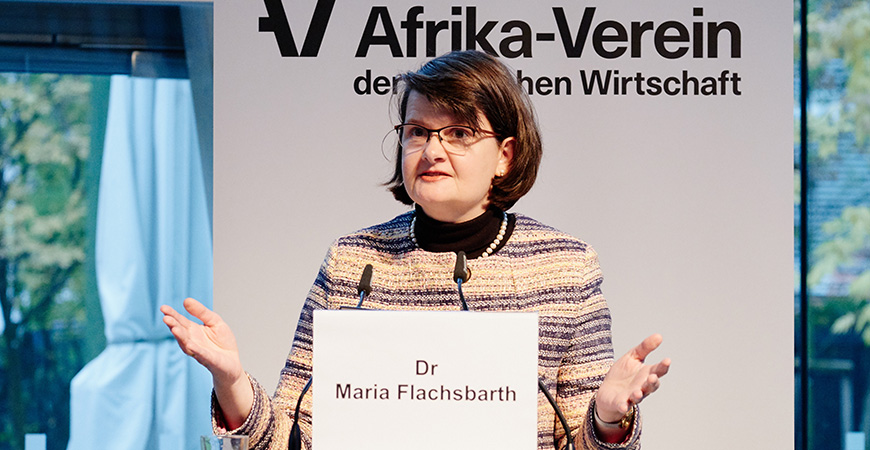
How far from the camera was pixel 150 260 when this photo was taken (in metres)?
3.59

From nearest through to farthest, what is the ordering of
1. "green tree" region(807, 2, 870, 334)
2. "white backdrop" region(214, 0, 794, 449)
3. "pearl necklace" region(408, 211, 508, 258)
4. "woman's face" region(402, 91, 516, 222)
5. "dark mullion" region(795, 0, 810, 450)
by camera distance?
"woman's face" region(402, 91, 516, 222) → "pearl necklace" region(408, 211, 508, 258) → "white backdrop" region(214, 0, 794, 449) → "dark mullion" region(795, 0, 810, 450) → "green tree" region(807, 2, 870, 334)

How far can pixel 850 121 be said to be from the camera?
334 centimetres

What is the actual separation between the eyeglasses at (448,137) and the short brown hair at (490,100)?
2 centimetres

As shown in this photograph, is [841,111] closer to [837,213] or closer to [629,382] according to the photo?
[837,213]

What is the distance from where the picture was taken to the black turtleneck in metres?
1.65

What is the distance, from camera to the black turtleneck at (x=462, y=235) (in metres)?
1.65

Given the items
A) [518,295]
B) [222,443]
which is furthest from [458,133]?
[222,443]

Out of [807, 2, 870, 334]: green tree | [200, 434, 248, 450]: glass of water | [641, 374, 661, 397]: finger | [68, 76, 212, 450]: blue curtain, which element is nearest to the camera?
[200, 434, 248, 450]: glass of water

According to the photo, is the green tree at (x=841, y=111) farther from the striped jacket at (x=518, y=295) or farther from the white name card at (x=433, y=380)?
the white name card at (x=433, y=380)

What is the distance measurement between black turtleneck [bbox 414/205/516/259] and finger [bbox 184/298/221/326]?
510 millimetres

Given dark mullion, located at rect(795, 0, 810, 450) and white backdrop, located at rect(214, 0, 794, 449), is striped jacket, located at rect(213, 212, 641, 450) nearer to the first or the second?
white backdrop, located at rect(214, 0, 794, 449)

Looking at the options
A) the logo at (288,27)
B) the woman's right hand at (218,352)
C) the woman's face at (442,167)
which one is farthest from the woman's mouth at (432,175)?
the logo at (288,27)

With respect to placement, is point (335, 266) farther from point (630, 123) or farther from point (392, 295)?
point (630, 123)

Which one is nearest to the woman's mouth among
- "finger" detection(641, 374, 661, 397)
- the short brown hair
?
the short brown hair
